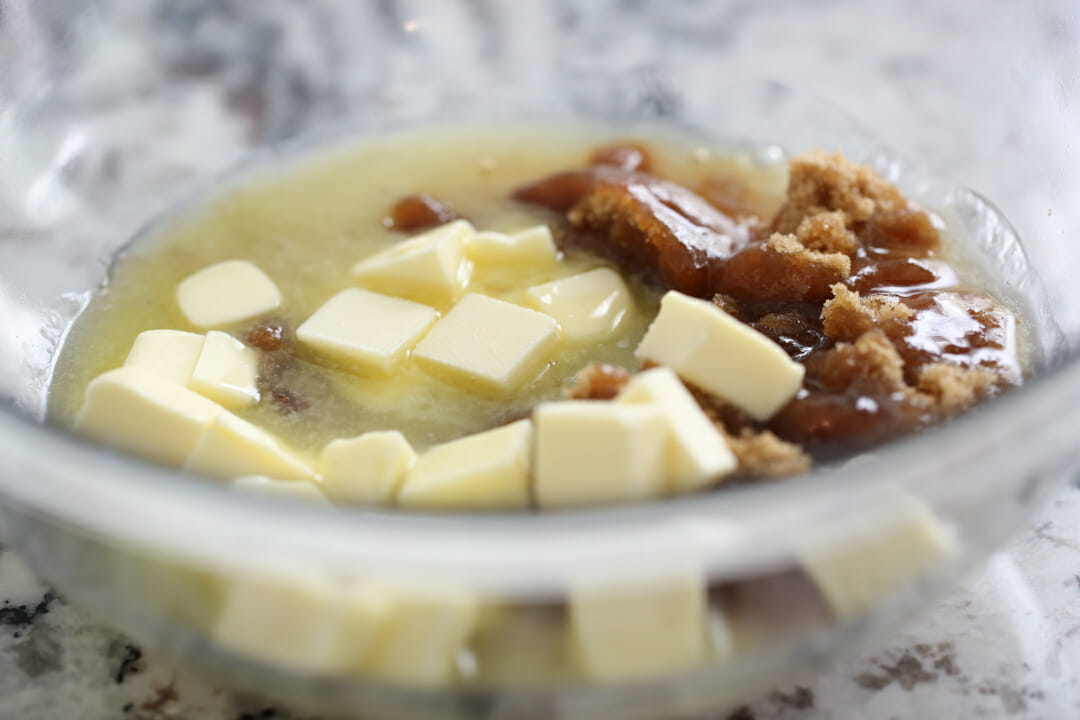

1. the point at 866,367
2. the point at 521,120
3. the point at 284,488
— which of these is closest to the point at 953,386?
the point at 866,367

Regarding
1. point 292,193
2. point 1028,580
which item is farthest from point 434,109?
point 1028,580

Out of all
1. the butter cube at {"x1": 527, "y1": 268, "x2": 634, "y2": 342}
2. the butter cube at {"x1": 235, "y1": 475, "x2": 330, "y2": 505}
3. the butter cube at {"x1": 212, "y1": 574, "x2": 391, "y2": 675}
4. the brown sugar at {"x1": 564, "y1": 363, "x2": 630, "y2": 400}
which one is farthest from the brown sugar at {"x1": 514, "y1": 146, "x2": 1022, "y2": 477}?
the butter cube at {"x1": 212, "y1": 574, "x2": 391, "y2": 675}

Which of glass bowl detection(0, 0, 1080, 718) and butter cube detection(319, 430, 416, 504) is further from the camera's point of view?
butter cube detection(319, 430, 416, 504)

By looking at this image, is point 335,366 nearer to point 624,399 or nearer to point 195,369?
point 195,369

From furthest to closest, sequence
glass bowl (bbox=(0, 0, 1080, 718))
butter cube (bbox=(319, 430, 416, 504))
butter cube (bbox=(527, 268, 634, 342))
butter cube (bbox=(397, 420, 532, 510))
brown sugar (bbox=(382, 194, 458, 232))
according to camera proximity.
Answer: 1. brown sugar (bbox=(382, 194, 458, 232))
2. butter cube (bbox=(527, 268, 634, 342))
3. butter cube (bbox=(319, 430, 416, 504))
4. butter cube (bbox=(397, 420, 532, 510))
5. glass bowl (bbox=(0, 0, 1080, 718))

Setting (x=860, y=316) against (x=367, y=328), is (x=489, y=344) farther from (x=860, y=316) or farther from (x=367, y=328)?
(x=860, y=316)

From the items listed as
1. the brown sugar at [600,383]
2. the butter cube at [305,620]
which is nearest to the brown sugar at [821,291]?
the brown sugar at [600,383]

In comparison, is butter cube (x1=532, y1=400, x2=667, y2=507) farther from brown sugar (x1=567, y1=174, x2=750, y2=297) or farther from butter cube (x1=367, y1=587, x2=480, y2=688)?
brown sugar (x1=567, y1=174, x2=750, y2=297)
